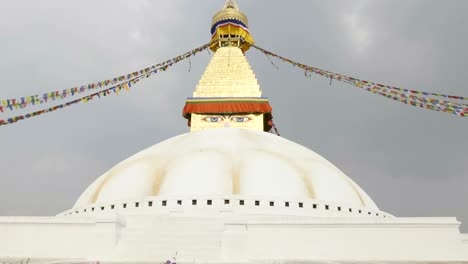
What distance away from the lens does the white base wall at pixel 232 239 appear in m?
11.0

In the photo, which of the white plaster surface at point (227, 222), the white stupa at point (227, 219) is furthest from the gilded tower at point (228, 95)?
the white plaster surface at point (227, 222)

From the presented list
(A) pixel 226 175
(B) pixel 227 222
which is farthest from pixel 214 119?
(B) pixel 227 222

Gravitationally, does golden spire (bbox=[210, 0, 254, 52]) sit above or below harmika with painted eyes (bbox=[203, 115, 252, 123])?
above

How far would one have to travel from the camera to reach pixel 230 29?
25.9 metres

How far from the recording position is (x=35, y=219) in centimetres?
1218

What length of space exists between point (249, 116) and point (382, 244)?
39.0 ft

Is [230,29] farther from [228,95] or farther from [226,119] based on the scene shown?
[226,119]

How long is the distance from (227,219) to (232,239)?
2.67 feet

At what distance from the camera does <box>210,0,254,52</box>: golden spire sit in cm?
2580

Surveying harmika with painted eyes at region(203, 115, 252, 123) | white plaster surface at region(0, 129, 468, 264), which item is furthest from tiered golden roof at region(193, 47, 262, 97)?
white plaster surface at region(0, 129, 468, 264)

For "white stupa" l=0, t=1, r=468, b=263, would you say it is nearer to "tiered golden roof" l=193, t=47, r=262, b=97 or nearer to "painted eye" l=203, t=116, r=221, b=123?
"painted eye" l=203, t=116, r=221, b=123

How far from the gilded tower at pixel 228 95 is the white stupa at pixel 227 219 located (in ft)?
14.5

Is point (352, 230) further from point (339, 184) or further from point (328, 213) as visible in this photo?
point (339, 184)

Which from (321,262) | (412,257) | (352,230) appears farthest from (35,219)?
(412,257)
